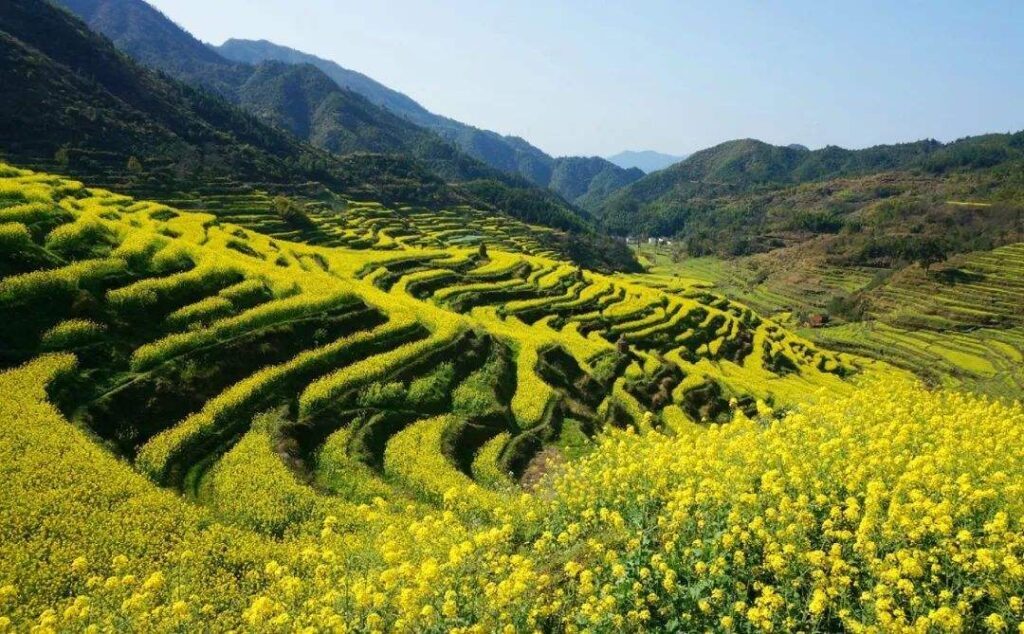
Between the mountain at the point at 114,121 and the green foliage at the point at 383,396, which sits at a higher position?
the mountain at the point at 114,121

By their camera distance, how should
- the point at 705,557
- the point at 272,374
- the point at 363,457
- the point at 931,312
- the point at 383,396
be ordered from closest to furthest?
the point at 705,557 → the point at 363,457 → the point at 272,374 → the point at 383,396 → the point at 931,312

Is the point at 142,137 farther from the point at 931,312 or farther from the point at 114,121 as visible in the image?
the point at 931,312

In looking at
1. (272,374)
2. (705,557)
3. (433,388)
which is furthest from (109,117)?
(705,557)

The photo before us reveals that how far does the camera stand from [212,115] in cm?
12838

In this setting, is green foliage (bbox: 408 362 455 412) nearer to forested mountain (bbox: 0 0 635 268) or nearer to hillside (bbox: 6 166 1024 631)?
hillside (bbox: 6 166 1024 631)

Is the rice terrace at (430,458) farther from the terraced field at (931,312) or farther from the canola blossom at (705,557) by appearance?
the terraced field at (931,312)

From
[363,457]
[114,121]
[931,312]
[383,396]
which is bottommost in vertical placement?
[363,457]

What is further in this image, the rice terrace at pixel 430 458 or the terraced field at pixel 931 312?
the terraced field at pixel 931 312

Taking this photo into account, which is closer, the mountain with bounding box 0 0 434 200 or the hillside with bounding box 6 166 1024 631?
the hillside with bounding box 6 166 1024 631

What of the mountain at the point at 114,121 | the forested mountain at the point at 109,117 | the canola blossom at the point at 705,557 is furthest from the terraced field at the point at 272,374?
the forested mountain at the point at 109,117

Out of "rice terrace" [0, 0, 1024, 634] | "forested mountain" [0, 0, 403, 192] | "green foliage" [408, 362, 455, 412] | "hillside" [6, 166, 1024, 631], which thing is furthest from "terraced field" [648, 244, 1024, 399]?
"forested mountain" [0, 0, 403, 192]

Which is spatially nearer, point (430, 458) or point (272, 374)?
point (430, 458)

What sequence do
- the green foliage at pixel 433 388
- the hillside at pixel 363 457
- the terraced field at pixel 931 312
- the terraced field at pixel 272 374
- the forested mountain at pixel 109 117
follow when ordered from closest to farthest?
1. the hillside at pixel 363 457
2. the terraced field at pixel 272 374
3. the green foliage at pixel 433 388
4. the terraced field at pixel 931 312
5. the forested mountain at pixel 109 117

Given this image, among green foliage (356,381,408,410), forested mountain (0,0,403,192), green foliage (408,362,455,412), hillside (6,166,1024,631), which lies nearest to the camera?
hillside (6,166,1024,631)
